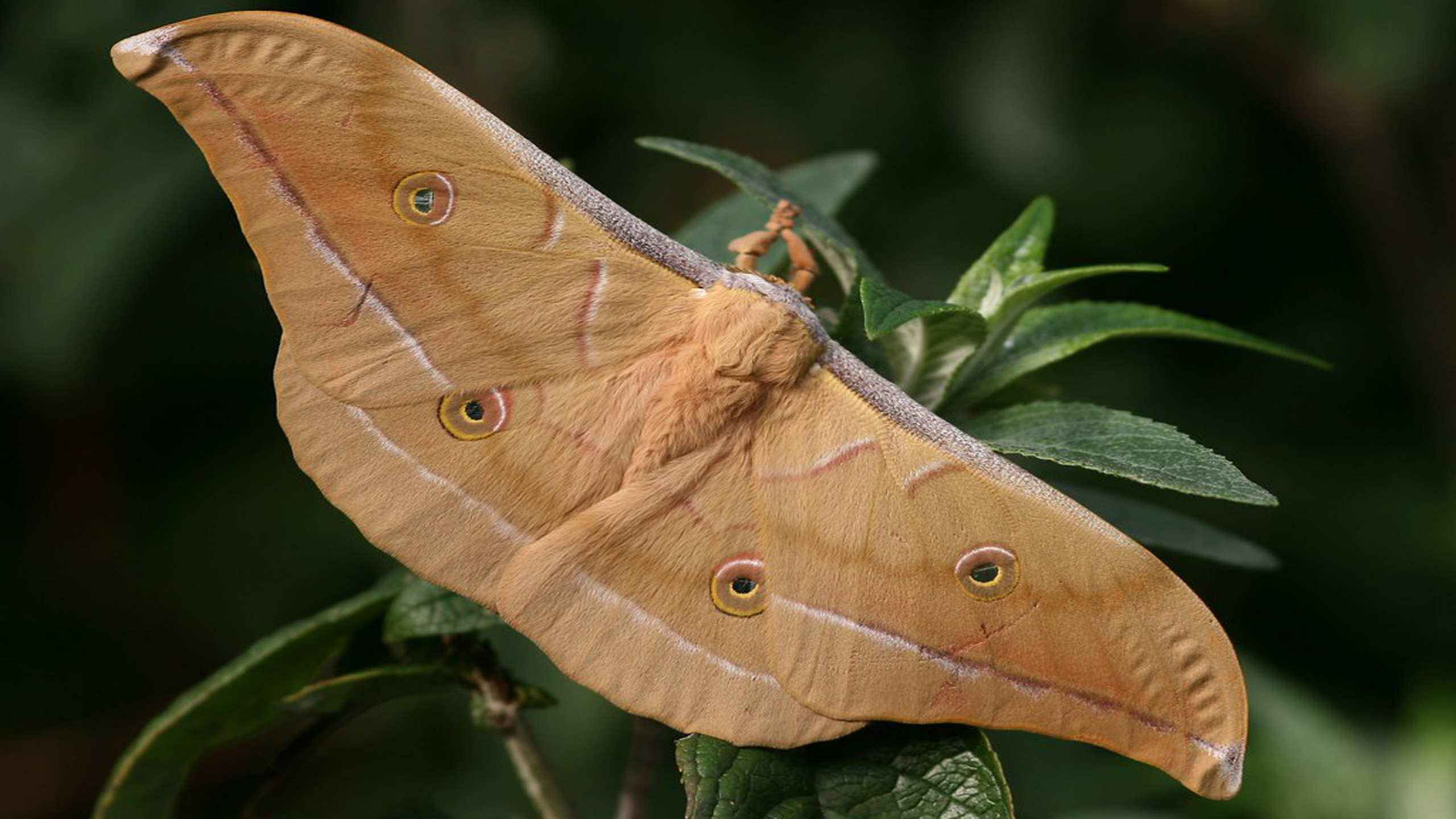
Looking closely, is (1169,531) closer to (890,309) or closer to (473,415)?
(890,309)

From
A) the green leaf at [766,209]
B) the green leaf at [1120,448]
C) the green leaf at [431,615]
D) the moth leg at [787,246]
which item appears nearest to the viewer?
the green leaf at [1120,448]

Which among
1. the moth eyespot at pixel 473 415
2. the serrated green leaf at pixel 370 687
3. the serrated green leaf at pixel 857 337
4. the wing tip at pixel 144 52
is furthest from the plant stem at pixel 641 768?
the wing tip at pixel 144 52

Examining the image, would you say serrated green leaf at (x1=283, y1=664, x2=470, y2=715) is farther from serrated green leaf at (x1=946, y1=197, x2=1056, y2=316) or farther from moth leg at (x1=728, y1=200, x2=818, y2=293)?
serrated green leaf at (x1=946, y1=197, x2=1056, y2=316)

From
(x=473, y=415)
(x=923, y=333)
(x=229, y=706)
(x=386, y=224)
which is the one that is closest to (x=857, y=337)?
(x=923, y=333)

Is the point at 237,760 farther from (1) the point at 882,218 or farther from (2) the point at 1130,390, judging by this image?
(2) the point at 1130,390

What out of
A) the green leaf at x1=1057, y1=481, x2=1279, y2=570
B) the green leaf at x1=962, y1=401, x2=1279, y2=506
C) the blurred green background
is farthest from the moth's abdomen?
the blurred green background

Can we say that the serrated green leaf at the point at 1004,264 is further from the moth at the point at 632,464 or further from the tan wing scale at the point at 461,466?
the tan wing scale at the point at 461,466
